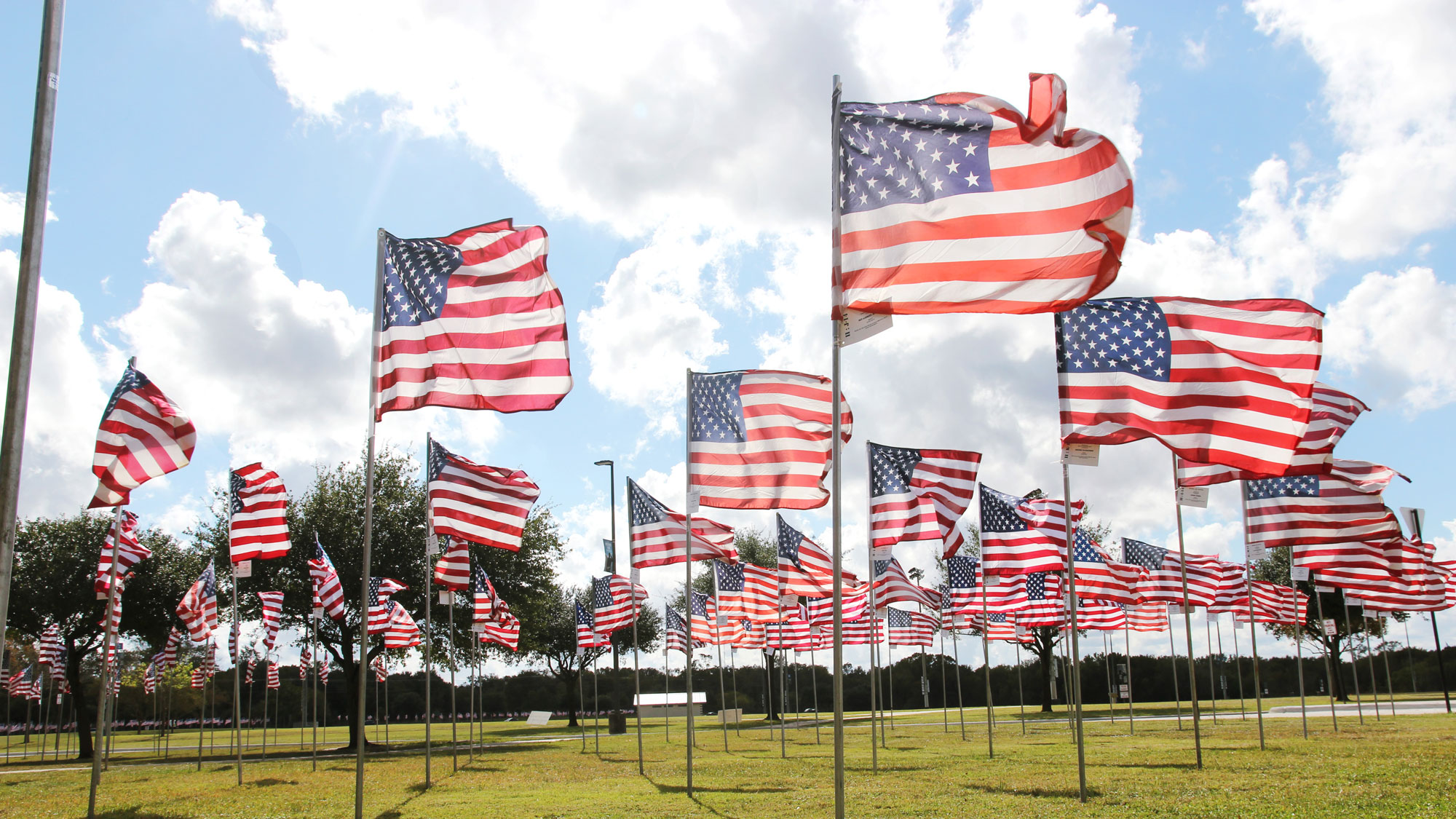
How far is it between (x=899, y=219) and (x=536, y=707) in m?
70.0

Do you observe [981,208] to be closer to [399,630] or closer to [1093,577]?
[1093,577]

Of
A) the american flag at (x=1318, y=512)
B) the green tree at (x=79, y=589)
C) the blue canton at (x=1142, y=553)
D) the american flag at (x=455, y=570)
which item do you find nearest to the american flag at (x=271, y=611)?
the american flag at (x=455, y=570)

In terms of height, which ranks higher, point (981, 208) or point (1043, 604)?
point (981, 208)

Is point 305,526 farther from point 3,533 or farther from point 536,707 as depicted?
point 536,707

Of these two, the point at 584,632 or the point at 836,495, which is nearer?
the point at 836,495

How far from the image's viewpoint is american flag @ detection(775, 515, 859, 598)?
24.3 meters

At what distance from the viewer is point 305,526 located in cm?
3697

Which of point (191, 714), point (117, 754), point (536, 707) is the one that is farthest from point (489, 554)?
point (191, 714)

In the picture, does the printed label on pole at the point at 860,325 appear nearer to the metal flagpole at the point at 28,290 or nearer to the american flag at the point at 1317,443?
the metal flagpole at the point at 28,290

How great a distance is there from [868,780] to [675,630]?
1859 cm

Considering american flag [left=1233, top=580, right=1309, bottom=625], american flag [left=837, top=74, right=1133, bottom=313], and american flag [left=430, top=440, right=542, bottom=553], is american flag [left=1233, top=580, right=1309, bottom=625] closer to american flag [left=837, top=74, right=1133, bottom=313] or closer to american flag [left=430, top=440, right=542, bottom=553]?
american flag [left=430, top=440, right=542, bottom=553]

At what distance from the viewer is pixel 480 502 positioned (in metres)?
16.9

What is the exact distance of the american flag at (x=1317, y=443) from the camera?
15.5 meters

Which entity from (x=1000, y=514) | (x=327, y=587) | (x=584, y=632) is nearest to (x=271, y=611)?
(x=327, y=587)
